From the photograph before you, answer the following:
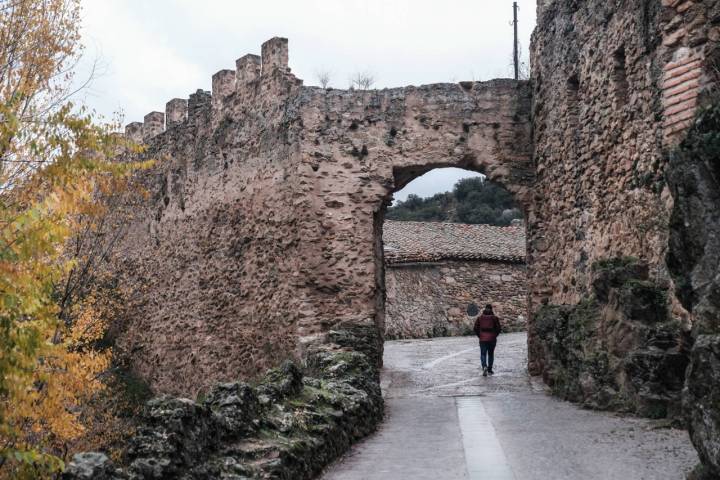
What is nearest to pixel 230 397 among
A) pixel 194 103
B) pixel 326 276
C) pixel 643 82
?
pixel 643 82

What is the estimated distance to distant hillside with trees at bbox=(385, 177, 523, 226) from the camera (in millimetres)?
49750

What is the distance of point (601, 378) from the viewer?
35.5 ft

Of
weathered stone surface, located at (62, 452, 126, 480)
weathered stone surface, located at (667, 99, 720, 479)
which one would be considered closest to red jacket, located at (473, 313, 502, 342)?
weathered stone surface, located at (667, 99, 720, 479)

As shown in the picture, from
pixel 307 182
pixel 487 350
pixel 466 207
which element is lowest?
pixel 487 350

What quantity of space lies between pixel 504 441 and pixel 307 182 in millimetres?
7443

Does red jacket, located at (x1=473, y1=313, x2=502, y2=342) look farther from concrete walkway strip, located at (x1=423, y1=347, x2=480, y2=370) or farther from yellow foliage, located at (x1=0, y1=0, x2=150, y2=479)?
yellow foliage, located at (x1=0, y1=0, x2=150, y2=479)

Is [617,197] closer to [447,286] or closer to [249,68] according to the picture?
[249,68]

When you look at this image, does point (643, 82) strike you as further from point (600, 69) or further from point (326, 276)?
point (326, 276)

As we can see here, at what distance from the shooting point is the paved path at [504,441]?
7.27 m

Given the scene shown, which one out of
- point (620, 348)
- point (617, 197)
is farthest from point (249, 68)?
point (620, 348)

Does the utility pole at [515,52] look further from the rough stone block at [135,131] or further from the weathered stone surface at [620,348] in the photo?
the weathered stone surface at [620,348]

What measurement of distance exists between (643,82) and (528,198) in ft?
15.6

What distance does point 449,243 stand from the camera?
28109 mm

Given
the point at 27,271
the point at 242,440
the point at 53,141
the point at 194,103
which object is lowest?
the point at 242,440
